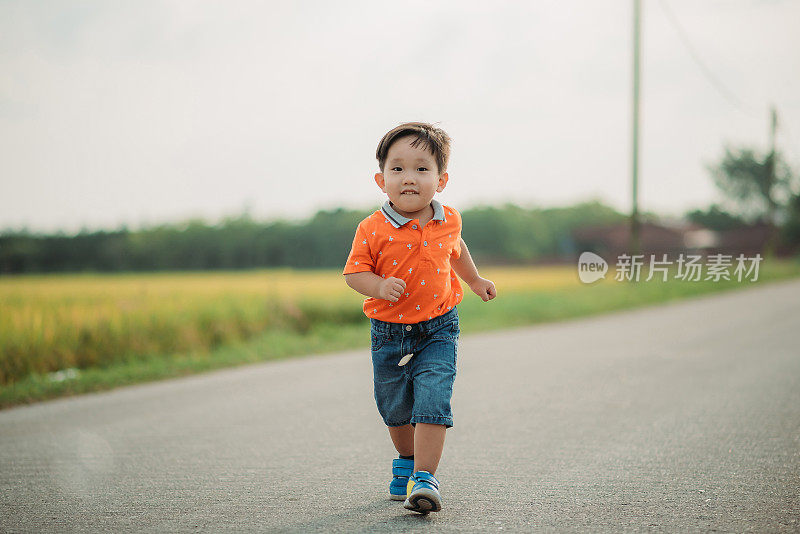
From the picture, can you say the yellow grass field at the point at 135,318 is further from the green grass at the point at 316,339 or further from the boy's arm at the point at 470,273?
the boy's arm at the point at 470,273

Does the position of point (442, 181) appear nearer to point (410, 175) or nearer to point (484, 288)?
point (410, 175)

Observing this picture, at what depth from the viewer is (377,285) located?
9.66ft

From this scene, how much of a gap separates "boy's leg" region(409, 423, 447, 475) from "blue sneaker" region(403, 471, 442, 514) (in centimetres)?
5

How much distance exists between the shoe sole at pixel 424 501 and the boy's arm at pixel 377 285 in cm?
72

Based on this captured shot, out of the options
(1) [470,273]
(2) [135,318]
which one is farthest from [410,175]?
(2) [135,318]

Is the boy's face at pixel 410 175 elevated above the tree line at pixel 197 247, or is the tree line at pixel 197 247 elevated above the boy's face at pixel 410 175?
the boy's face at pixel 410 175

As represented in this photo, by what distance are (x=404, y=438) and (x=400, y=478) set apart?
164 mm

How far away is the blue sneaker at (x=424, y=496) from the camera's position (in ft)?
9.34

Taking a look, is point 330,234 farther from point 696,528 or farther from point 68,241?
point 696,528

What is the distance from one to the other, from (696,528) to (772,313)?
11439mm

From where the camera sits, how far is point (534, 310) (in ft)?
48.2

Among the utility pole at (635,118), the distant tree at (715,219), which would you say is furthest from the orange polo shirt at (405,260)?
the distant tree at (715,219)

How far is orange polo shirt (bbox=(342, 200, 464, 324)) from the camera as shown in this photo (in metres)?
3.04

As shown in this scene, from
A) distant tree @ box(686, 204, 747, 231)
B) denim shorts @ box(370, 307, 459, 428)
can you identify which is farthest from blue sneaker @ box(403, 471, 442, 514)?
distant tree @ box(686, 204, 747, 231)
